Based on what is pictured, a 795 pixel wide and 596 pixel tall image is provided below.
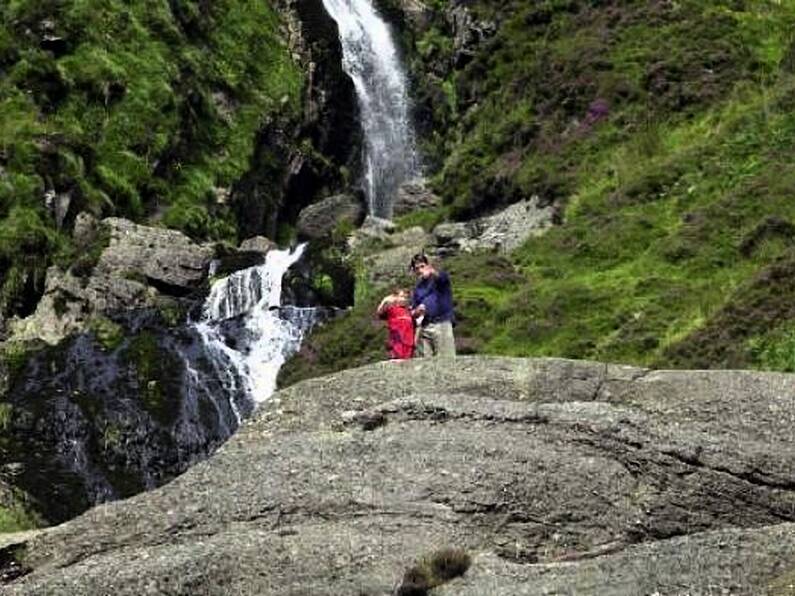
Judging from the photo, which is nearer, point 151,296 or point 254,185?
point 151,296

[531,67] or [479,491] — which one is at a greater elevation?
[531,67]

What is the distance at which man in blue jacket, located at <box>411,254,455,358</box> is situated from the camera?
61.9 feet

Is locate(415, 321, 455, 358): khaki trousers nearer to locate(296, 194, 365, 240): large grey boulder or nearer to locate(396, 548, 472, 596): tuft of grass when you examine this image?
locate(396, 548, 472, 596): tuft of grass

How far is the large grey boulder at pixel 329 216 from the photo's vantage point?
5803 centimetres

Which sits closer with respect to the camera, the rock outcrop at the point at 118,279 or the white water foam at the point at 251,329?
the white water foam at the point at 251,329

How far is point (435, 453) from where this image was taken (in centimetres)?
1370

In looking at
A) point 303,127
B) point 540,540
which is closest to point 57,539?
point 540,540

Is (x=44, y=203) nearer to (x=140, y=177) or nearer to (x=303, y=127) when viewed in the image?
(x=140, y=177)

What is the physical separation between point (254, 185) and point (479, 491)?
53.0 metres

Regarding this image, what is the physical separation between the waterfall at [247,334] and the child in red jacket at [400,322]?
19.4 metres

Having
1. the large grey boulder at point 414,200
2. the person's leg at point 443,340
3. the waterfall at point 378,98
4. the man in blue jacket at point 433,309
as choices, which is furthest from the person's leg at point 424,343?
the waterfall at point 378,98

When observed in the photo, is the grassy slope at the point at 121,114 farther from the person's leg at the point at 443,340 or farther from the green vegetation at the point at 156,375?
the person's leg at the point at 443,340

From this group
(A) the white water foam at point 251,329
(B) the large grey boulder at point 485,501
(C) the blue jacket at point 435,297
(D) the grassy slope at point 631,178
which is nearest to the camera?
(B) the large grey boulder at point 485,501

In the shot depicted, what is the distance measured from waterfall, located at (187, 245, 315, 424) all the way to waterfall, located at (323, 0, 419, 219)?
17.6 meters
